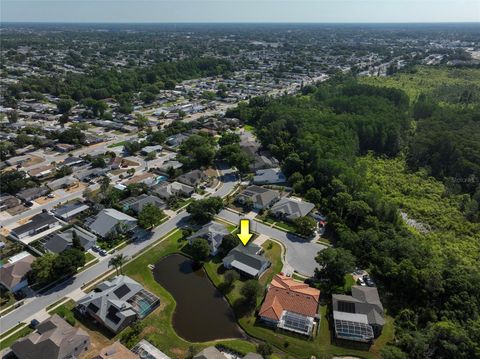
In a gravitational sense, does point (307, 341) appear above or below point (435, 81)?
below

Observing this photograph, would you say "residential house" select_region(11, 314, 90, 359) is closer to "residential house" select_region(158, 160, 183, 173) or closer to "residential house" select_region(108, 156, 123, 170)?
"residential house" select_region(158, 160, 183, 173)

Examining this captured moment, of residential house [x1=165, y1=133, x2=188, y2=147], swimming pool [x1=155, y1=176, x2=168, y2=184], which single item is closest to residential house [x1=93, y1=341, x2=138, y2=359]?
swimming pool [x1=155, y1=176, x2=168, y2=184]

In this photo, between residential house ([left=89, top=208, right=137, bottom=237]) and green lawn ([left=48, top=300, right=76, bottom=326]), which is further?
residential house ([left=89, top=208, right=137, bottom=237])

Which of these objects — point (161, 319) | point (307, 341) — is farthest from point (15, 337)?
point (307, 341)

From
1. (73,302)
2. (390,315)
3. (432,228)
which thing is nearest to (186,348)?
(73,302)

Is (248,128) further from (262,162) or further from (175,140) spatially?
(262,162)

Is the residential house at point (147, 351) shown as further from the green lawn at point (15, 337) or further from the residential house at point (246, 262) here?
the residential house at point (246, 262)
